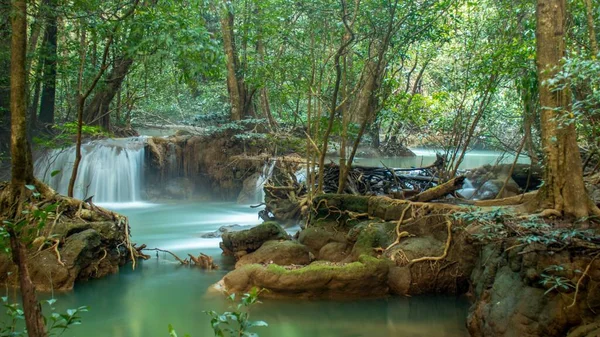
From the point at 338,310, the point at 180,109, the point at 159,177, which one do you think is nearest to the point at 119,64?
the point at 159,177

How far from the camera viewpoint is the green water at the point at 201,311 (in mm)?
6586

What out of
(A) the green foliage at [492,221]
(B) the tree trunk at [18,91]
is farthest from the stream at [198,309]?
(B) the tree trunk at [18,91]

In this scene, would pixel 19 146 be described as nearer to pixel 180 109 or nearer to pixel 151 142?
pixel 151 142

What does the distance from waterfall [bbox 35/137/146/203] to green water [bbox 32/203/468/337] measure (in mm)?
8288

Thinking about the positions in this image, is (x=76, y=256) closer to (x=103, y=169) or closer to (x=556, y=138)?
(x=556, y=138)

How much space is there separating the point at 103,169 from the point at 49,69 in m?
4.29

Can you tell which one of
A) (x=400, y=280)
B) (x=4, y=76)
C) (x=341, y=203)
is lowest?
(x=400, y=280)

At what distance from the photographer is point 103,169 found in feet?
56.3

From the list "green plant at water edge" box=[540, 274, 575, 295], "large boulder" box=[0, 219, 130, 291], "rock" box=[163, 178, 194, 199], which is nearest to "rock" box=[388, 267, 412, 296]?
"green plant at water edge" box=[540, 274, 575, 295]

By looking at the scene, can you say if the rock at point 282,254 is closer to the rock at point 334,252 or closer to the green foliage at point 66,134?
the rock at point 334,252

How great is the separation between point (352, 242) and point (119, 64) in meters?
10.2

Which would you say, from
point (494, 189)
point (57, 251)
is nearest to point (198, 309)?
point (57, 251)

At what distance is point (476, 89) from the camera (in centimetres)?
1027

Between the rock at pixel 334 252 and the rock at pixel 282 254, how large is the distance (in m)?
0.35
